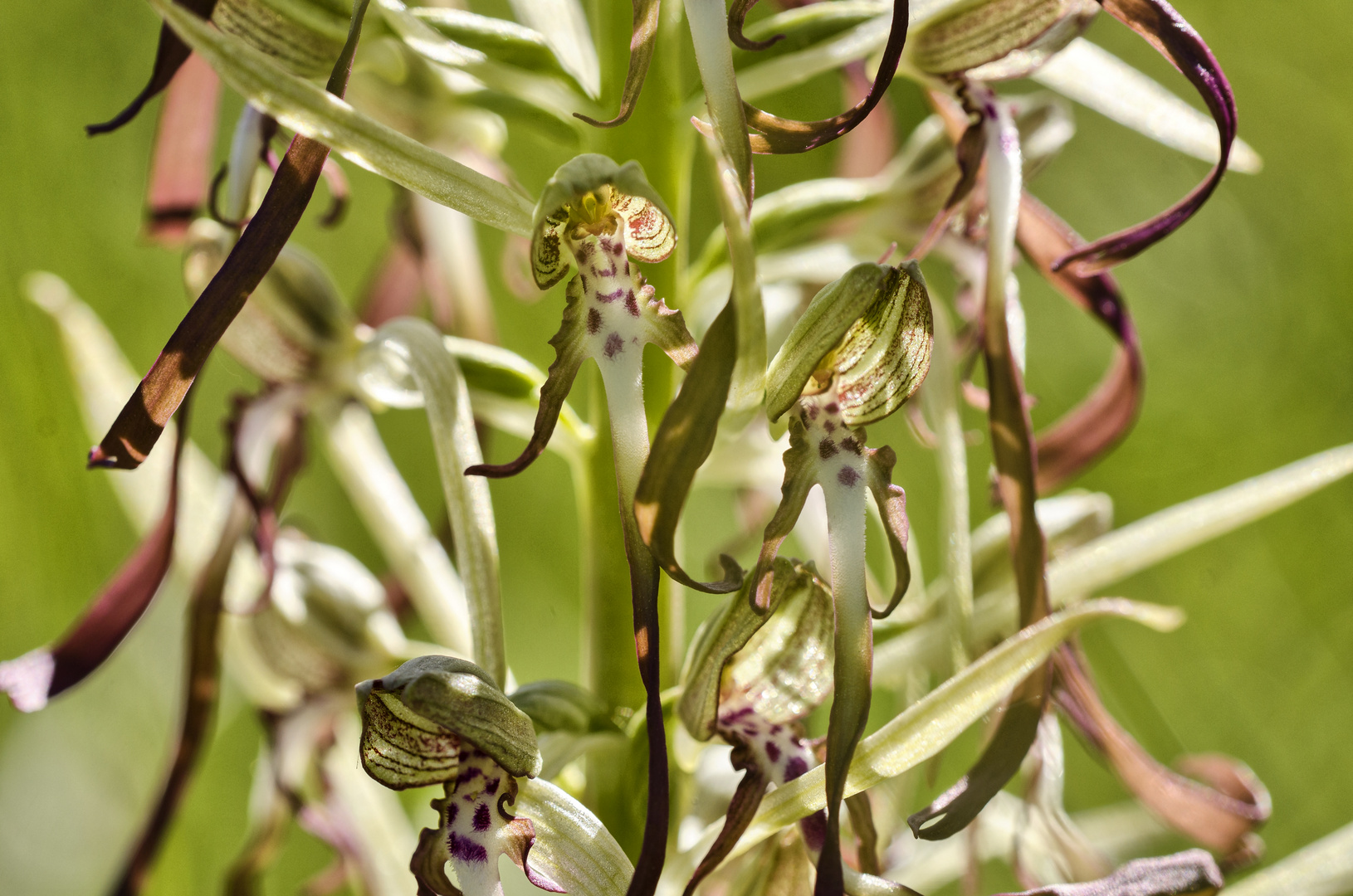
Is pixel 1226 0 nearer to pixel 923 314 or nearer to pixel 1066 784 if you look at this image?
pixel 1066 784

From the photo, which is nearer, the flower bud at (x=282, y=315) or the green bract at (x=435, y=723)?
the green bract at (x=435, y=723)

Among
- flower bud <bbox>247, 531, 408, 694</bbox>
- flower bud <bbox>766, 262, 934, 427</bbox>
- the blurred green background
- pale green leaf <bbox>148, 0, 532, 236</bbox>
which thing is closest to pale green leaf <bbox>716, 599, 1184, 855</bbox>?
flower bud <bbox>766, 262, 934, 427</bbox>

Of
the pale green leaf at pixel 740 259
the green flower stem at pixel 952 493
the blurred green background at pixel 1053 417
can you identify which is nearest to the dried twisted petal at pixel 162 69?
the pale green leaf at pixel 740 259

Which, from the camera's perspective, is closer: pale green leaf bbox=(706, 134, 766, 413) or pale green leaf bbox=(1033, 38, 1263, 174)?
A: pale green leaf bbox=(706, 134, 766, 413)

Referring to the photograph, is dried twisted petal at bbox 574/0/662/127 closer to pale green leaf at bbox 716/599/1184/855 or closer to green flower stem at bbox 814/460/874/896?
green flower stem at bbox 814/460/874/896

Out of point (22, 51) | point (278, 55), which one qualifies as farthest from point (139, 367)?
point (278, 55)

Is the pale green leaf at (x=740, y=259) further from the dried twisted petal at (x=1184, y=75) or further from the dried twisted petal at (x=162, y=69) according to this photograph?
the dried twisted petal at (x=162, y=69)
